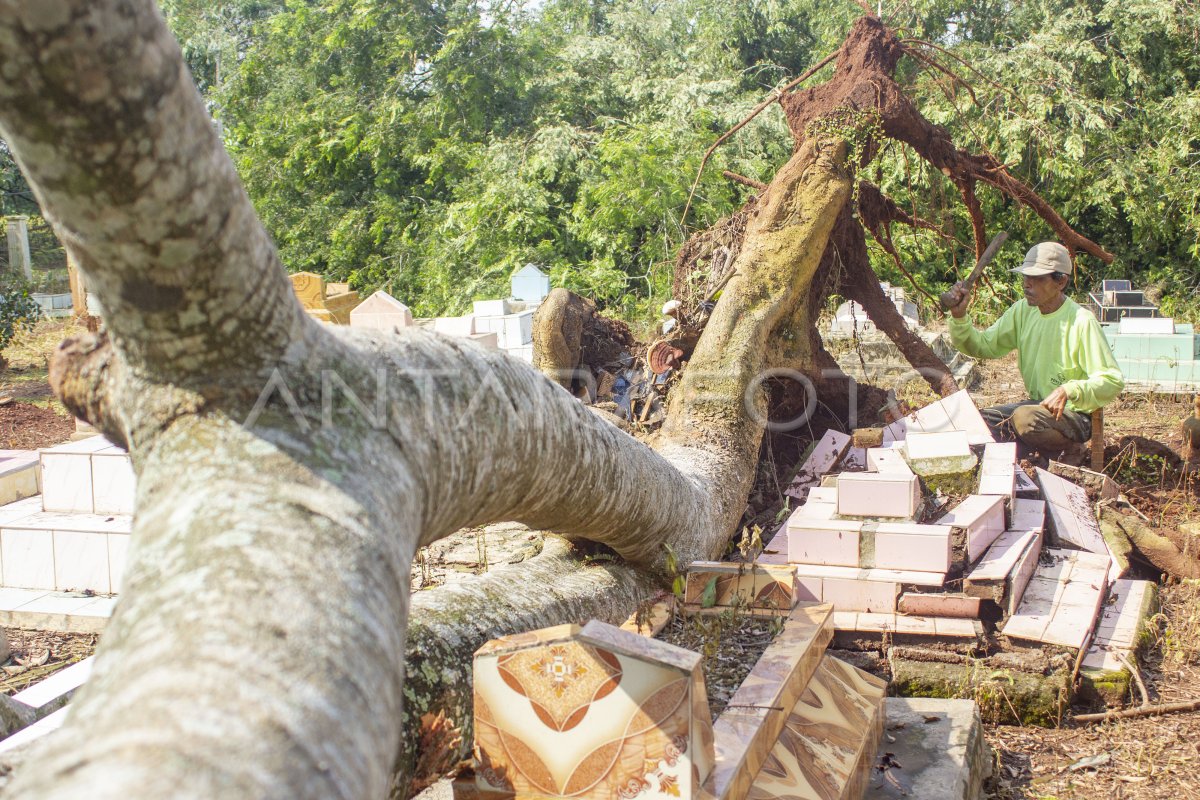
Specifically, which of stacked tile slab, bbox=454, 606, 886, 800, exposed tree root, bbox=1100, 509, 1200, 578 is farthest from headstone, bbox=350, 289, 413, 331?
stacked tile slab, bbox=454, 606, 886, 800

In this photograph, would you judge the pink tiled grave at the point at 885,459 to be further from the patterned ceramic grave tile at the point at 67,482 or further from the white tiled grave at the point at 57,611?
the patterned ceramic grave tile at the point at 67,482

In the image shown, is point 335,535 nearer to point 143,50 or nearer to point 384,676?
point 384,676

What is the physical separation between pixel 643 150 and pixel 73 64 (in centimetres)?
1222

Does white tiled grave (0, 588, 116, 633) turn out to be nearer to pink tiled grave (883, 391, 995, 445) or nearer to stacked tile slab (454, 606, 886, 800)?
stacked tile slab (454, 606, 886, 800)

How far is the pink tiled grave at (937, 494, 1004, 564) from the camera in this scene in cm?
439

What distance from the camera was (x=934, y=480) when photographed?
16.7 feet

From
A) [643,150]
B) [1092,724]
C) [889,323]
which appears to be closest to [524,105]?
[643,150]

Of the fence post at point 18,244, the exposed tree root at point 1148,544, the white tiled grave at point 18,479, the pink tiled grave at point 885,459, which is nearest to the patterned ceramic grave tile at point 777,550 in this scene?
the pink tiled grave at point 885,459

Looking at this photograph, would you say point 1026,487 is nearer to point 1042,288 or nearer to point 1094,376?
point 1094,376

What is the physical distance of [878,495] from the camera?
450 cm

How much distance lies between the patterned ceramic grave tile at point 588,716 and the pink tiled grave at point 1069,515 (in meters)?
3.34

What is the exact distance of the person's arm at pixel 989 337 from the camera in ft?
20.5

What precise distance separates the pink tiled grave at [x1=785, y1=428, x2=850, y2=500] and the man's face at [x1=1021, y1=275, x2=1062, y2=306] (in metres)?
A: 1.42

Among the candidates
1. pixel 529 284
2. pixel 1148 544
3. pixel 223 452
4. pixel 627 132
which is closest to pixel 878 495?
pixel 1148 544
